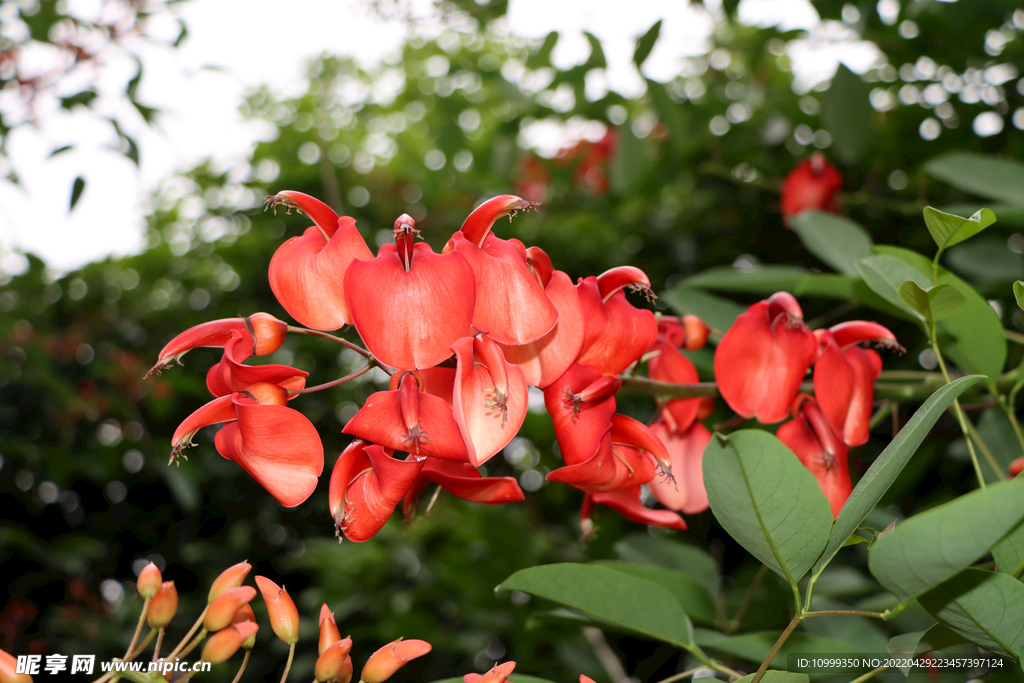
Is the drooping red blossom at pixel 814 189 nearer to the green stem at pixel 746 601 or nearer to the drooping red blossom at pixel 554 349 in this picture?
the green stem at pixel 746 601

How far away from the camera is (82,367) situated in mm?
1776

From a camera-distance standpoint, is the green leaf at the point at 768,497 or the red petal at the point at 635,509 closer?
the green leaf at the point at 768,497

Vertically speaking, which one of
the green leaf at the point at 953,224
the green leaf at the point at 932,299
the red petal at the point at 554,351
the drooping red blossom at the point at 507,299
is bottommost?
the red petal at the point at 554,351

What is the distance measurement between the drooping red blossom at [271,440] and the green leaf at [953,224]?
1.40ft

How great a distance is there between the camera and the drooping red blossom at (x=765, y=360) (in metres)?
0.53

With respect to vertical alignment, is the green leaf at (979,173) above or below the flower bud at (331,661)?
above

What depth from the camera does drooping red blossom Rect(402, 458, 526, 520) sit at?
0.46 m

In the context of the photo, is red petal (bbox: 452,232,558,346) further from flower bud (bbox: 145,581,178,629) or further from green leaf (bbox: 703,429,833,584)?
flower bud (bbox: 145,581,178,629)

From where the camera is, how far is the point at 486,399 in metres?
0.43

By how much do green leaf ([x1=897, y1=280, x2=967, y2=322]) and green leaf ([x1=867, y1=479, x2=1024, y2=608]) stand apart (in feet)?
0.71

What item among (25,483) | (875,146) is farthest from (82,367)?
(875,146)

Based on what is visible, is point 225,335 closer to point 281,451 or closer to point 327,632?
point 281,451

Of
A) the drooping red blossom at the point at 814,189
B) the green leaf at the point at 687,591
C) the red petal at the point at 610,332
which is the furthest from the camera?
the drooping red blossom at the point at 814,189

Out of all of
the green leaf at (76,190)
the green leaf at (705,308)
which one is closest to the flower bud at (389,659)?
the green leaf at (705,308)
